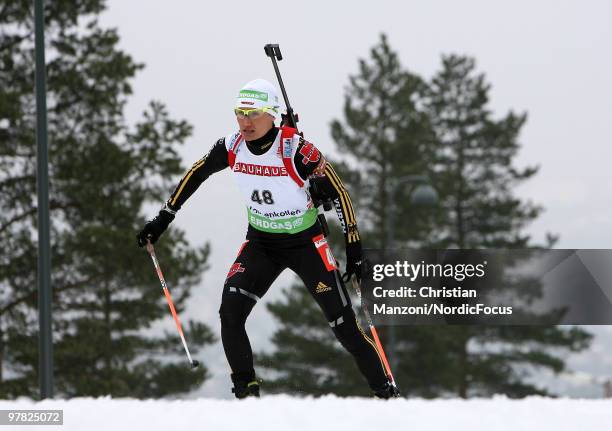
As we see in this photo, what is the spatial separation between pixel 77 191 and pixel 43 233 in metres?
10.7

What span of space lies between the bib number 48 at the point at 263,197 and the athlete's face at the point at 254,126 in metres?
0.37

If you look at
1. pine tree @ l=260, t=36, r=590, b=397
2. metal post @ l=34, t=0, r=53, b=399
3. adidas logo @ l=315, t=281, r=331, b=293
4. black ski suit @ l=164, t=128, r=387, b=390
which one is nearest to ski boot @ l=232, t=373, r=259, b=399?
black ski suit @ l=164, t=128, r=387, b=390

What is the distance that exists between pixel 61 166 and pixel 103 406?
1661 cm

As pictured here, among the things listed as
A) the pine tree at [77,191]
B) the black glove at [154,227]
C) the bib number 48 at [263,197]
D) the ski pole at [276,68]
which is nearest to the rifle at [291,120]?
the ski pole at [276,68]

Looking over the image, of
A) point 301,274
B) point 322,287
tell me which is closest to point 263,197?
point 301,274

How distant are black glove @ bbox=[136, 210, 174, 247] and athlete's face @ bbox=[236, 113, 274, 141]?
38.8 inches

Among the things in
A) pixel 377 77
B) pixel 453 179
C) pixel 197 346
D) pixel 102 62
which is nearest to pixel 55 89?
pixel 102 62

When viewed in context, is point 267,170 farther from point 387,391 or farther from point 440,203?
point 440,203

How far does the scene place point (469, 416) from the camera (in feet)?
15.2

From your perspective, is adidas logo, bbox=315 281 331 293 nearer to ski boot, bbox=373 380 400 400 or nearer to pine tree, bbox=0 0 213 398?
ski boot, bbox=373 380 400 400

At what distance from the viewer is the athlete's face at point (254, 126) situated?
6371 mm

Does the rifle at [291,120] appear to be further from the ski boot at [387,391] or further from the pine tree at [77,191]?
the pine tree at [77,191]

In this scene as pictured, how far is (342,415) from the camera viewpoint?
469 centimetres

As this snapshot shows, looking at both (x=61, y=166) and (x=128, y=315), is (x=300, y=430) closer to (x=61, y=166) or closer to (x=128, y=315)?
(x=61, y=166)
